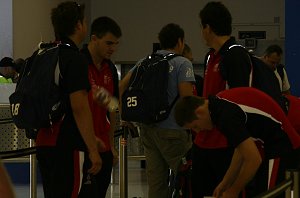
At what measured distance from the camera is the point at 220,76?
3908mm

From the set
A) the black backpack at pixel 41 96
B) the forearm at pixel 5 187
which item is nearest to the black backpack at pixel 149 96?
the black backpack at pixel 41 96

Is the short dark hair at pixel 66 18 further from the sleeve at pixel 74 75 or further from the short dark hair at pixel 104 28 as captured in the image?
the short dark hair at pixel 104 28

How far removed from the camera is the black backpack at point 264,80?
3.68m

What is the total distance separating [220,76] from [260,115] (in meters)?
0.71

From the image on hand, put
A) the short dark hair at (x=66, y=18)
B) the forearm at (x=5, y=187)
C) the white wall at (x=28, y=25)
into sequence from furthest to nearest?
the white wall at (x=28, y=25) < the short dark hair at (x=66, y=18) < the forearm at (x=5, y=187)

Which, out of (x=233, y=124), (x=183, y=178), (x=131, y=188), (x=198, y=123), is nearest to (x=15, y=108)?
(x=198, y=123)

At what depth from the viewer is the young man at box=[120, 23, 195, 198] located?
4703mm

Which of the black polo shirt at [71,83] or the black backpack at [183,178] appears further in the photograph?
the black backpack at [183,178]

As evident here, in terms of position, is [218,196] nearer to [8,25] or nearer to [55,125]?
[55,125]

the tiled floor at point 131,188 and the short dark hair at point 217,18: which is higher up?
the short dark hair at point 217,18

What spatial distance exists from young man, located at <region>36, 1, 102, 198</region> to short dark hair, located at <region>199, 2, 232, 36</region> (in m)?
0.94

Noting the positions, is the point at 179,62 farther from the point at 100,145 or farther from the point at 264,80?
the point at 100,145

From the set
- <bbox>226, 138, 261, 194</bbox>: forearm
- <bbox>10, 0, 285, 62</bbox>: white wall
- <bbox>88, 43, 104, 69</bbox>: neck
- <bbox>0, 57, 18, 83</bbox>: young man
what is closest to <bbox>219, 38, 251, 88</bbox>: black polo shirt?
<bbox>226, 138, 261, 194</bbox>: forearm

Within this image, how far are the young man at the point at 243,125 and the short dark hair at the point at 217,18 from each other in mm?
780
